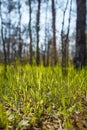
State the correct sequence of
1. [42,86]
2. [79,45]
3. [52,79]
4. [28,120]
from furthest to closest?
[79,45], [52,79], [42,86], [28,120]

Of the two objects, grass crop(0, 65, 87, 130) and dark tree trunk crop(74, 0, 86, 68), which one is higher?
dark tree trunk crop(74, 0, 86, 68)

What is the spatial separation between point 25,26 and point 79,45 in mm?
19984

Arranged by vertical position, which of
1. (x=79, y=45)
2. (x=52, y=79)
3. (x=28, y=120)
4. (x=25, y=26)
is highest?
(x=25, y=26)

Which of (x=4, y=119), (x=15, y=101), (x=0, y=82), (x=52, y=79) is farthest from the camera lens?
(x=0, y=82)

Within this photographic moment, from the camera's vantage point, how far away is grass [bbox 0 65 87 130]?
2.47 m

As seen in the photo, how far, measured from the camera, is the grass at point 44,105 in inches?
97.3

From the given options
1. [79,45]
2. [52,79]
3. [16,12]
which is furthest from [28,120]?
[16,12]

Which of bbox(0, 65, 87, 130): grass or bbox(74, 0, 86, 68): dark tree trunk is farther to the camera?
bbox(74, 0, 86, 68): dark tree trunk

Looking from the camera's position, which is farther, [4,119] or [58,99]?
[58,99]

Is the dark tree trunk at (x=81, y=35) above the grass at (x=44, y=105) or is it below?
above

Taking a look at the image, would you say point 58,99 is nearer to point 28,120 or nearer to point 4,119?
point 28,120

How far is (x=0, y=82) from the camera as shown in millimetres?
4066

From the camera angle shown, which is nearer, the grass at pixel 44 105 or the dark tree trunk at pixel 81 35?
the grass at pixel 44 105

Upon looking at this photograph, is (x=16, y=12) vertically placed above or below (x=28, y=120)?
above
